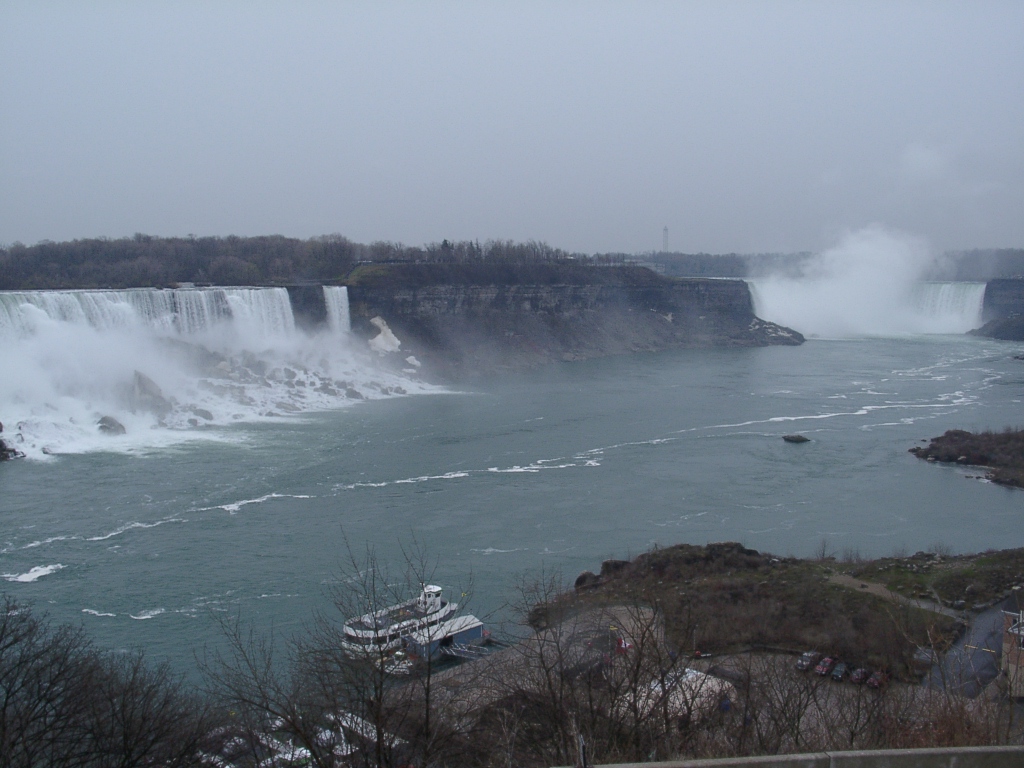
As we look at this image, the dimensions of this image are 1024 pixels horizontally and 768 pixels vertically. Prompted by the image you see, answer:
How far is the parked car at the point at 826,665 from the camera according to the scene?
6546 millimetres

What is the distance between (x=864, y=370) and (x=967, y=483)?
16804 millimetres

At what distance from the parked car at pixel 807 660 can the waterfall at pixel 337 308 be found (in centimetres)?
2446

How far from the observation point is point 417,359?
2920 cm

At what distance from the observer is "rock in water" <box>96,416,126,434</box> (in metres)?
17.8

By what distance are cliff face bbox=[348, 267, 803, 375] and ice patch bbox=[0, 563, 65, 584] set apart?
61.7 feet

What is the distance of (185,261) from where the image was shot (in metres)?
34.4

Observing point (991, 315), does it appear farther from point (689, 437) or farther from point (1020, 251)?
point (689, 437)

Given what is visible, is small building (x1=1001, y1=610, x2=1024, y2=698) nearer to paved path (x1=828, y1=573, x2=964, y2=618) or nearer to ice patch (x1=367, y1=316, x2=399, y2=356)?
paved path (x1=828, y1=573, x2=964, y2=618)

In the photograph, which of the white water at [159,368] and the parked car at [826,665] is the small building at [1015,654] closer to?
the parked car at [826,665]

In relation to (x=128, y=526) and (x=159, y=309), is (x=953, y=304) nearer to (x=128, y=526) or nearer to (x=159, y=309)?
(x=159, y=309)

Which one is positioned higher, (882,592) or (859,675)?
(859,675)

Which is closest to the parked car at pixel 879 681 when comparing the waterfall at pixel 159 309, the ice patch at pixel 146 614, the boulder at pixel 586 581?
the boulder at pixel 586 581

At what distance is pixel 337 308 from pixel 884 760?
29162 mm

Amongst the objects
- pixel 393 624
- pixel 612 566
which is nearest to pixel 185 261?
pixel 612 566
